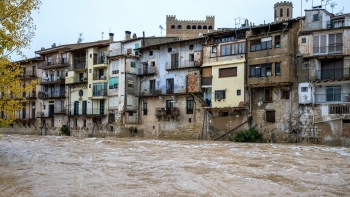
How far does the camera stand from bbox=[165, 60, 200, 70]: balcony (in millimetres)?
41275

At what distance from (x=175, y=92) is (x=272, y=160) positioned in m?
22.7

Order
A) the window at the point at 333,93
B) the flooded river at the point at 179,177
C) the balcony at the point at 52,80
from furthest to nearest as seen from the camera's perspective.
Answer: the balcony at the point at 52,80 < the window at the point at 333,93 < the flooded river at the point at 179,177


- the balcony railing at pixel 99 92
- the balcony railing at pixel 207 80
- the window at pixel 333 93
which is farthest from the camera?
the balcony railing at pixel 99 92

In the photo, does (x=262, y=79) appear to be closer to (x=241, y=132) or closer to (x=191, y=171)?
(x=241, y=132)

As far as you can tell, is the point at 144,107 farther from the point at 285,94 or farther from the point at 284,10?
the point at 284,10

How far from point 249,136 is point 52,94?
117 feet

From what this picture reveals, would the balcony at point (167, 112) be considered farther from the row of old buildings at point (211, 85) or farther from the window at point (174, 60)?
the window at point (174, 60)

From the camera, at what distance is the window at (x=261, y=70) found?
1352 inches

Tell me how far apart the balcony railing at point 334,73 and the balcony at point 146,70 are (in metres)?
20.4

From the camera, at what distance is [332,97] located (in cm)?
3161

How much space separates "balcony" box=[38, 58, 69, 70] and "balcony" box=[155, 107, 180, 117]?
66.6 ft

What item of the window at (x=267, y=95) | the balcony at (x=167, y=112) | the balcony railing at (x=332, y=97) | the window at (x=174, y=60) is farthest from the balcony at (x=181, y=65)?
the balcony railing at (x=332, y=97)

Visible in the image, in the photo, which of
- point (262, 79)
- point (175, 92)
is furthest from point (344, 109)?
point (175, 92)

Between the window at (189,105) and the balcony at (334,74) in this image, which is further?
the window at (189,105)
